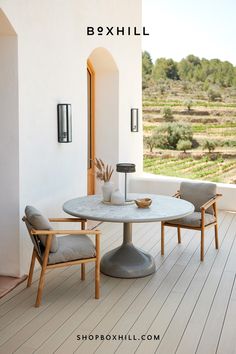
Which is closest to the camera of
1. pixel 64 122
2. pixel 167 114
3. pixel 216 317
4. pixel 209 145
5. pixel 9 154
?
pixel 216 317

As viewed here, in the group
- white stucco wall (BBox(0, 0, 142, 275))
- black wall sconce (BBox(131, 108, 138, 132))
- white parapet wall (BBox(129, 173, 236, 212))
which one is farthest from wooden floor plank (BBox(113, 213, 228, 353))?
black wall sconce (BBox(131, 108, 138, 132))

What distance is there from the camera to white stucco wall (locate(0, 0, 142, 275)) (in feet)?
15.3

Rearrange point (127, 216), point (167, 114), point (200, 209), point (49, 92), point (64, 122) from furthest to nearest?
point (167, 114)
point (200, 209)
point (64, 122)
point (49, 92)
point (127, 216)

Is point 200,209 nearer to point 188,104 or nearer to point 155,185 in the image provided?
point 155,185

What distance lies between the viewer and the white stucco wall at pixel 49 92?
4.67 metres

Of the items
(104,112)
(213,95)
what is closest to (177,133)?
(213,95)

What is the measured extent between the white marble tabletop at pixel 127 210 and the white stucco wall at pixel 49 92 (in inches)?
17.9

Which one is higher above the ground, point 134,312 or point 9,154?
point 9,154

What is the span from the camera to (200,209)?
19.1 ft

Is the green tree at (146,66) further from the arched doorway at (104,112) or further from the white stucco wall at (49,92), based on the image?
the white stucco wall at (49,92)

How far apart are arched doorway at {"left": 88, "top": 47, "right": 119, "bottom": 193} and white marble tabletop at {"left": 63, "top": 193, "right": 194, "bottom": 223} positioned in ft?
9.03

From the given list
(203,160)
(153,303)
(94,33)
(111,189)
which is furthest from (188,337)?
(203,160)

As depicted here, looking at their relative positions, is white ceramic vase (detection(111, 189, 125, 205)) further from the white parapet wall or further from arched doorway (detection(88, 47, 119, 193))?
the white parapet wall

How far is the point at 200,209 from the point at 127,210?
1.40 m
